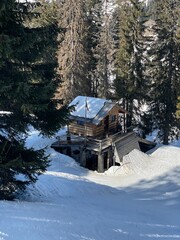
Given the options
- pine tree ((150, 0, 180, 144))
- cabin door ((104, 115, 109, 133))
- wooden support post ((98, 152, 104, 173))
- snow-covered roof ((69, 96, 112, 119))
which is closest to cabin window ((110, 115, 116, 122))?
cabin door ((104, 115, 109, 133))

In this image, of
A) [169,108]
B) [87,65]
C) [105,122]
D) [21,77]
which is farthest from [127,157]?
[21,77]

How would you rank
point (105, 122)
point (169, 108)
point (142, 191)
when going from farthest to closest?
point (169, 108), point (105, 122), point (142, 191)

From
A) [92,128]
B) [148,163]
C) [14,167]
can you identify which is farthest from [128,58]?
[14,167]

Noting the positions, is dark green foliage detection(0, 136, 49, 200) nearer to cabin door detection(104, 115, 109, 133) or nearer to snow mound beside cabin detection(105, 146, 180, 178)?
snow mound beside cabin detection(105, 146, 180, 178)

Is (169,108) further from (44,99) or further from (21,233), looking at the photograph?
(21,233)

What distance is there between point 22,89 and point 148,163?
22.3m

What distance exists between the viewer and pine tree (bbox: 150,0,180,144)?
3659 centimetres

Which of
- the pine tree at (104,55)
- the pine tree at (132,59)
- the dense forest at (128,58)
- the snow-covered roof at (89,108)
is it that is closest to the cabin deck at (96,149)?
the snow-covered roof at (89,108)

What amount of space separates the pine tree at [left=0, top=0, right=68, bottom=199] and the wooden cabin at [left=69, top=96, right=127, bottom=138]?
59.0 ft

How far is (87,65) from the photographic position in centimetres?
4181

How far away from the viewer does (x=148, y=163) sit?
3253cm

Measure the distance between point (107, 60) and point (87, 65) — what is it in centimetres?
243

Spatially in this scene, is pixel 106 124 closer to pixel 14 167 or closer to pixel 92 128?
pixel 92 128

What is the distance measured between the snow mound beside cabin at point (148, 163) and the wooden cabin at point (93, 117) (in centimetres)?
354
